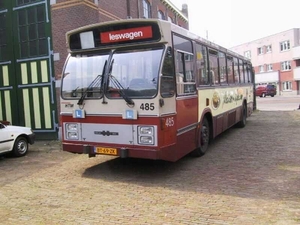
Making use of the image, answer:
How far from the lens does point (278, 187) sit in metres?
5.58

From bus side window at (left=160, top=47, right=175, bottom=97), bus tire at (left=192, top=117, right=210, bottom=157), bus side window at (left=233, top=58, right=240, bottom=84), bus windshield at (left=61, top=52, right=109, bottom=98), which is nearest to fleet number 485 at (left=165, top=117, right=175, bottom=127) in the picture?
bus side window at (left=160, top=47, right=175, bottom=97)

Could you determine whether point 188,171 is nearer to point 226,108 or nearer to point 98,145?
point 98,145

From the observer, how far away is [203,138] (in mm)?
8102

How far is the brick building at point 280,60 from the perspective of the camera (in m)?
46.2

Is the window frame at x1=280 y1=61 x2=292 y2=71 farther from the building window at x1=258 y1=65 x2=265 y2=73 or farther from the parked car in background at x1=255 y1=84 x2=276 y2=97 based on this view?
the parked car in background at x1=255 y1=84 x2=276 y2=97

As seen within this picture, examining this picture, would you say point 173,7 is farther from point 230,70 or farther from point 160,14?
point 230,70

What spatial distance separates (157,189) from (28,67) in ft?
30.0

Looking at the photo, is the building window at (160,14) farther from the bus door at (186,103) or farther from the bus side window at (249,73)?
the bus door at (186,103)

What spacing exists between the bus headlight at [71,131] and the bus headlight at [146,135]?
156 cm

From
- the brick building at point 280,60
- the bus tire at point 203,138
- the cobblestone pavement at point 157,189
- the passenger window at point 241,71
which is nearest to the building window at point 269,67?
the brick building at point 280,60

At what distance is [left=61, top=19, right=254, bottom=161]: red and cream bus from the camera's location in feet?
19.5

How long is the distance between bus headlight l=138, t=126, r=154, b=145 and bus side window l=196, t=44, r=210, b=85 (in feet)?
7.85

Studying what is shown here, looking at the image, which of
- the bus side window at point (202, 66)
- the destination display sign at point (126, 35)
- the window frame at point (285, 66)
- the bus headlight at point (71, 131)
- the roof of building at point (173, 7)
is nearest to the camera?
the destination display sign at point (126, 35)

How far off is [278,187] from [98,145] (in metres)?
3.55
